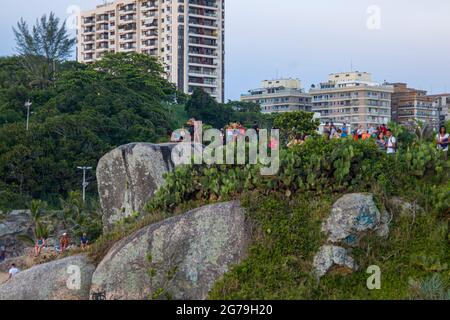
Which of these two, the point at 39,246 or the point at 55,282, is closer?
the point at 55,282

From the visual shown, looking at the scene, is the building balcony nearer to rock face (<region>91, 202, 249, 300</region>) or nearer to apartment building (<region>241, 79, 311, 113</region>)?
apartment building (<region>241, 79, 311, 113</region>)

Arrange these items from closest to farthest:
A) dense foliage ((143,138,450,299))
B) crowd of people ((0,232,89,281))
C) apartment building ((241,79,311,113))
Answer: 1. dense foliage ((143,138,450,299))
2. crowd of people ((0,232,89,281))
3. apartment building ((241,79,311,113))

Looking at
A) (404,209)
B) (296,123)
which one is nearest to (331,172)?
(404,209)

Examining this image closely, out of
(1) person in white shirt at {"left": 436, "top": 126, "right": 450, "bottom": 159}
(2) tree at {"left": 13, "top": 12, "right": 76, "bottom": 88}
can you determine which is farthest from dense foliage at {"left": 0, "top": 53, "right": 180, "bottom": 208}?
(1) person in white shirt at {"left": 436, "top": 126, "right": 450, "bottom": 159}

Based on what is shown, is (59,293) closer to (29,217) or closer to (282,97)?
(29,217)

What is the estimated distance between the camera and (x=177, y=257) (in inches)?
735

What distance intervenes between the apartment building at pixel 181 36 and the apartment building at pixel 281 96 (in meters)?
10.8

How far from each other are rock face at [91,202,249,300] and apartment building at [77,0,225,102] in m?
91.0

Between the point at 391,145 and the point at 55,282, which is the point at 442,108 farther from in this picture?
the point at 55,282

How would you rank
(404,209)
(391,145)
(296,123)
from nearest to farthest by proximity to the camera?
(404,209) → (391,145) → (296,123)

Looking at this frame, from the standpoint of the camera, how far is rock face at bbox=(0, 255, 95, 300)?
62.7 ft

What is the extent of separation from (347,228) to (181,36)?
95.3 m

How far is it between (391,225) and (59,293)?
7877 mm
